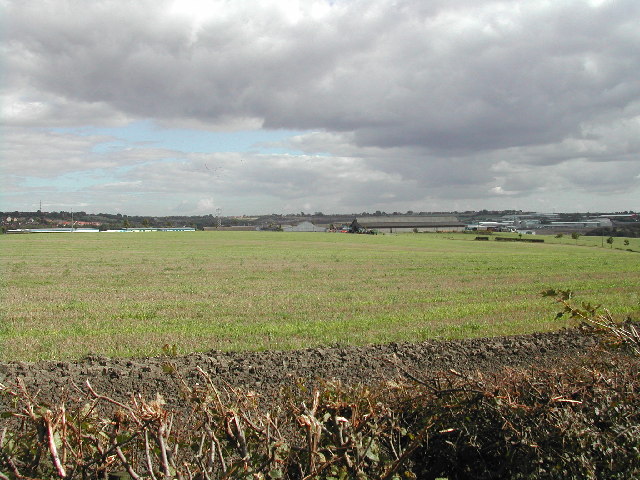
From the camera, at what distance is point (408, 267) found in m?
32.5

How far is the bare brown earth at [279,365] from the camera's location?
23.5 ft

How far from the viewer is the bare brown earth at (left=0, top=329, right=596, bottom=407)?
23.5ft

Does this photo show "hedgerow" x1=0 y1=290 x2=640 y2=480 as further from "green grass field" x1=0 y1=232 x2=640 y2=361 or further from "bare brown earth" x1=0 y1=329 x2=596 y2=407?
"green grass field" x1=0 y1=232 x2=640 y2=361

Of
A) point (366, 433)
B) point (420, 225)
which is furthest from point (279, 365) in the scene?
point (420, 225)

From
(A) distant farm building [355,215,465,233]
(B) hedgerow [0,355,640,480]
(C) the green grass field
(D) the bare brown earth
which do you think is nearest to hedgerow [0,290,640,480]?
(B) hedgerow [0,355,640,480]

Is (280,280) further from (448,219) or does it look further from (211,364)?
(448,219)

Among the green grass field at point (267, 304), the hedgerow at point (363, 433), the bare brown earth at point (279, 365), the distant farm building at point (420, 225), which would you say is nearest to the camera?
the hedgerow at point (363, 433)

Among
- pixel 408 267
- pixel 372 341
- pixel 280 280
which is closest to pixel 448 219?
pixel 408 267

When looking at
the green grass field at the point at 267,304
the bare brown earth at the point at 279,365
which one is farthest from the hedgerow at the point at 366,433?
the green grass field at the point at 267,304

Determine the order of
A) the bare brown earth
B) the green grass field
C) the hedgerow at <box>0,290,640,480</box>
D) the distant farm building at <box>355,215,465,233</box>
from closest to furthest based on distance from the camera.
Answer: the hedgerow at <box>0,290,640,480</box>
the bare brown earth
the green grass field
the distant farm building at <box>355,215,465,233</box>

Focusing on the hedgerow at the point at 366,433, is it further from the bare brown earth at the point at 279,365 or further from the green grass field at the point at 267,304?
the green grass field at the point at 267,304

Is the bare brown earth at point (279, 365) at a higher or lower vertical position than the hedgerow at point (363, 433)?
lower

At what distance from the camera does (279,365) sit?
847cm

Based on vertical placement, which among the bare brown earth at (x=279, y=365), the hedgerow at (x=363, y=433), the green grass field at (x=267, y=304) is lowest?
the green grass field at (x=267, y=304)
